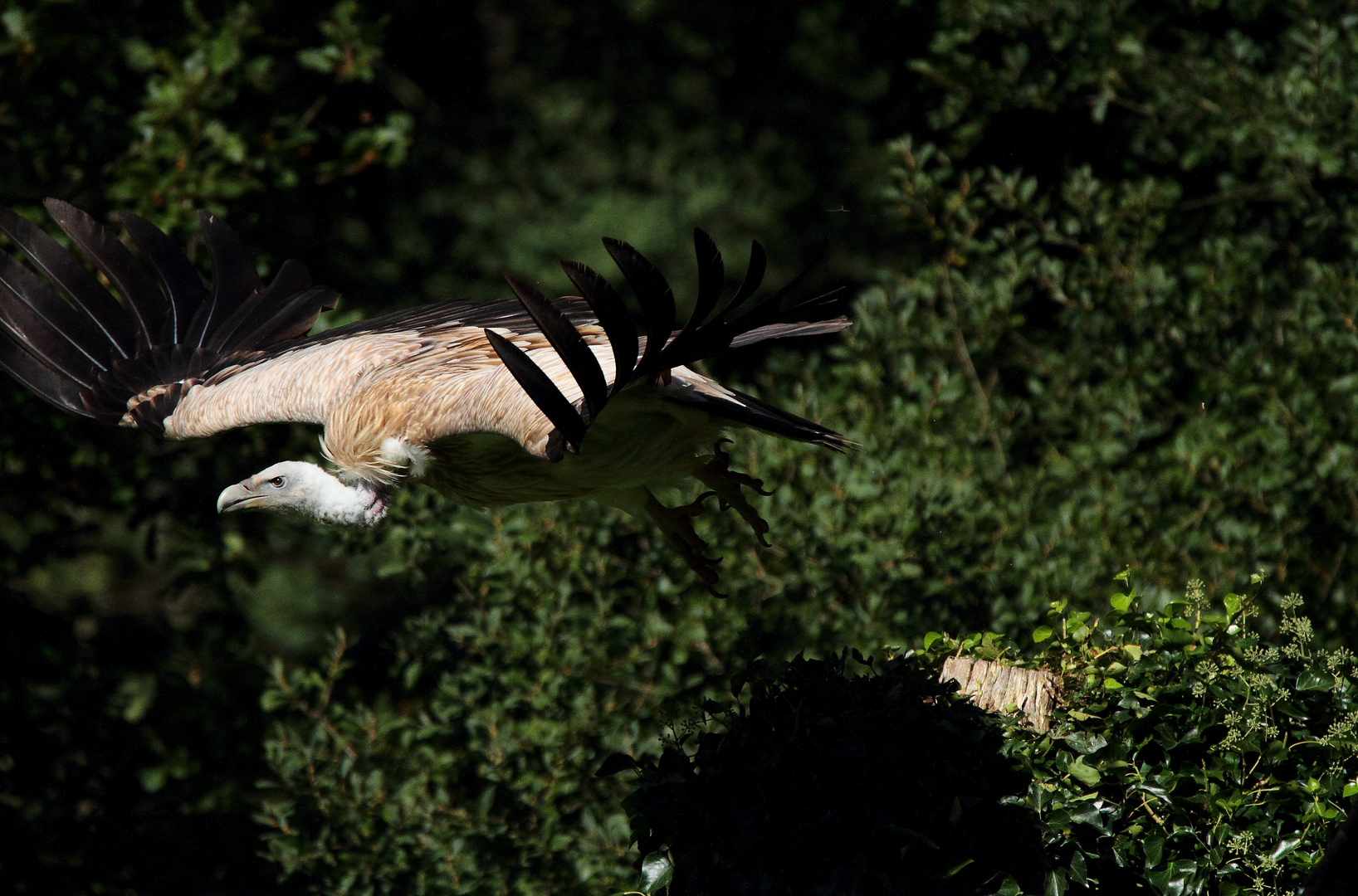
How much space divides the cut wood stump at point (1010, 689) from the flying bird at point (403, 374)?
2.06 ft

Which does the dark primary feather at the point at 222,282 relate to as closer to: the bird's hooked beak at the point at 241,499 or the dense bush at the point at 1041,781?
the bird's hooked beak at the point at 241,499

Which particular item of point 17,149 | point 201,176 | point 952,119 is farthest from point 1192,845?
point 17,149

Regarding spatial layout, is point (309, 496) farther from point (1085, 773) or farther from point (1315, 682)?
point (1315, 682)

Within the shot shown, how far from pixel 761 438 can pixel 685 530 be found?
2.47 ft

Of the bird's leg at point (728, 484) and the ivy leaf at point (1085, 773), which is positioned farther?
the bird's leg at point (728, 484)

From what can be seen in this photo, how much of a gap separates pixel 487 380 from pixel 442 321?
3.94 ft

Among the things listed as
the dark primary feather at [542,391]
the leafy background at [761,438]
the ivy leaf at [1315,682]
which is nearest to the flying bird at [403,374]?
the dark primary feather at [542,391]

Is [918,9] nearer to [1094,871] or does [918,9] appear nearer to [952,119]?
[952,119]

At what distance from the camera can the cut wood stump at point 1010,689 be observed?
294 cm

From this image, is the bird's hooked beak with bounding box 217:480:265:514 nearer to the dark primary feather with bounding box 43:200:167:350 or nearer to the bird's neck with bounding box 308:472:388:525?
the bird's neck with bounding box 308:472:388:525

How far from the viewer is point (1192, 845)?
258cm

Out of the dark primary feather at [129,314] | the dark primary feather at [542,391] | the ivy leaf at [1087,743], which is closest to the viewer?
the dark primary feather at [542,391]

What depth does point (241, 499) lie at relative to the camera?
13.4 feet

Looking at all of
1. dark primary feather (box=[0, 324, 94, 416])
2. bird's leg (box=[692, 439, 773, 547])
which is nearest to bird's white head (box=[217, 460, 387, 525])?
dark primary feather (box=[0, 324, 94, 416])
